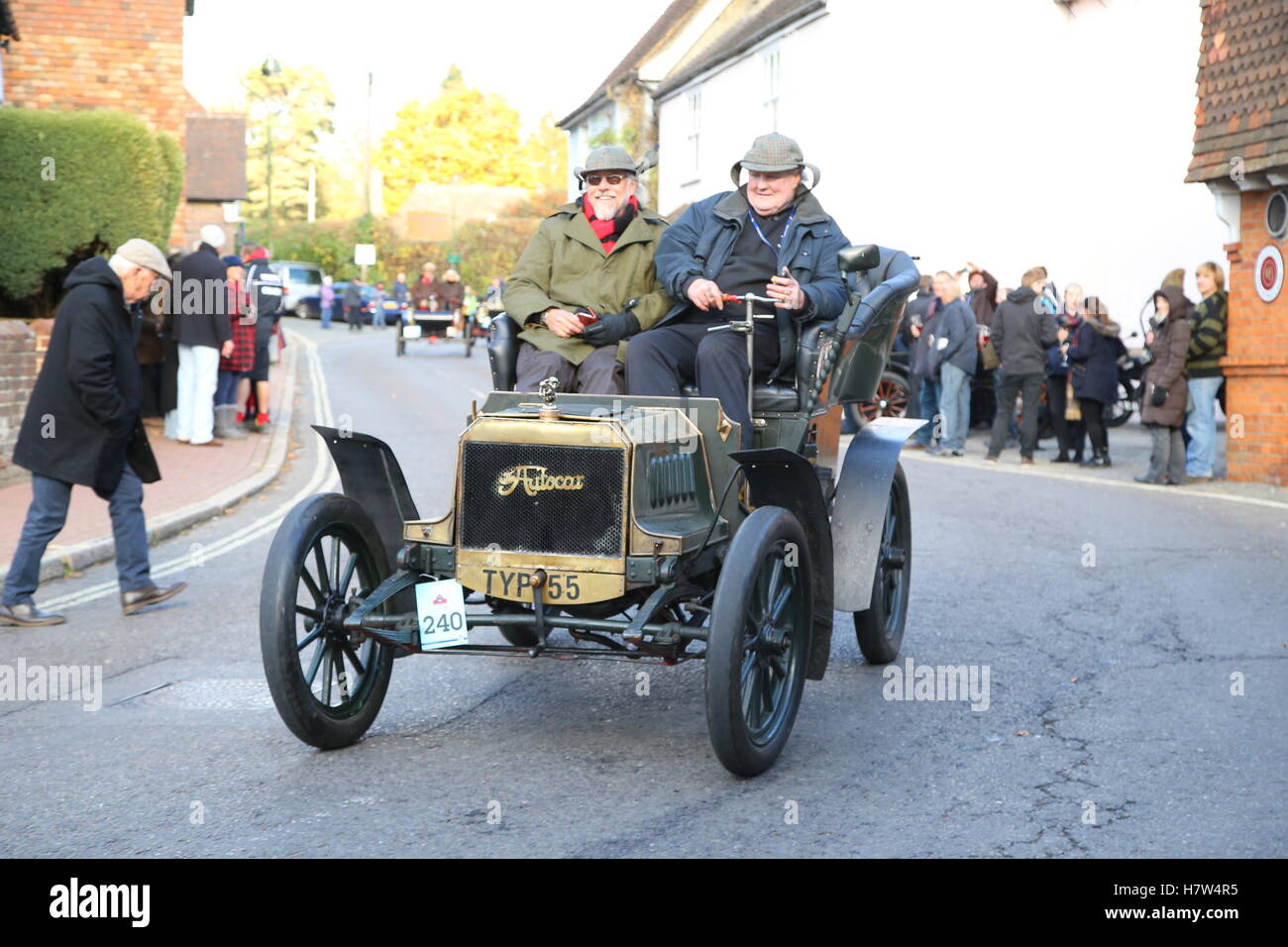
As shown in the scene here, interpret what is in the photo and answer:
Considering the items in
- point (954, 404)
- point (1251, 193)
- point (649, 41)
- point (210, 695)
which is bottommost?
point (210, 695)

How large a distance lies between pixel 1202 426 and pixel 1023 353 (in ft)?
8.03

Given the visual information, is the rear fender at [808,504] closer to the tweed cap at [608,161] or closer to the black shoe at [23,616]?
the tweed cap at [608,161]

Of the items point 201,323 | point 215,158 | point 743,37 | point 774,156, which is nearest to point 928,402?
point 201,323

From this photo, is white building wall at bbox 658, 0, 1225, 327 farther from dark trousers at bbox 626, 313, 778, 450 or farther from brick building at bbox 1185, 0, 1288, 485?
dark trousers at bbox 626, 313, 778, 450

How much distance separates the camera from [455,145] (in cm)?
8469

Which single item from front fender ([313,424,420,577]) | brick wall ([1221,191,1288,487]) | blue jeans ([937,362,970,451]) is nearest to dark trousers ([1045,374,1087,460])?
blue jeans ([937,362,970,451])

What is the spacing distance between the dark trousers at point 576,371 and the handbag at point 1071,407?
36.5 feet

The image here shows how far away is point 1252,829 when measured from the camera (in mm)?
4598

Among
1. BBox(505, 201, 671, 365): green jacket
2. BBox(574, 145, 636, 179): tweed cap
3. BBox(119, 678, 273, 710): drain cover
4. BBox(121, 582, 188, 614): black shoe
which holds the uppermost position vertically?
BBox(574, 145, 636, 179): tweed cap

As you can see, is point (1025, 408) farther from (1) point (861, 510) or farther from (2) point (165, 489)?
(1) point (861, 510)

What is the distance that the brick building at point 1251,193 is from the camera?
13.6 metres

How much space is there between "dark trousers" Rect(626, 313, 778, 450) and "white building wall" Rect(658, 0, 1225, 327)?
1669 cm

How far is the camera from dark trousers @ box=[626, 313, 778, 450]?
6.07 m

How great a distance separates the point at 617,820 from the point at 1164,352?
11118 millimetres
